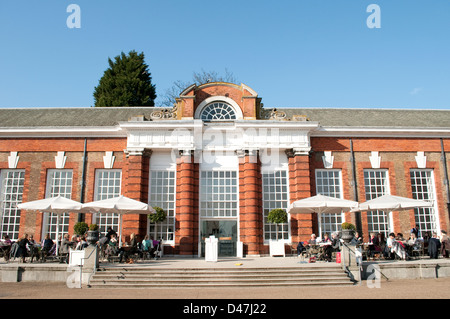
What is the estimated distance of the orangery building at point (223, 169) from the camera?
19.1 metres

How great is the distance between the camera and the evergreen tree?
38312 millimetres

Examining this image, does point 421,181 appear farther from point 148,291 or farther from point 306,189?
point 148,291

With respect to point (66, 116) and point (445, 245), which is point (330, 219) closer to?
point (445, 245)

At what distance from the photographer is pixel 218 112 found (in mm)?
20422

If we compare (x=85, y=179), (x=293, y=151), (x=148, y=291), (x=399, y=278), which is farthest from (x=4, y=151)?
(x=399, y=278)

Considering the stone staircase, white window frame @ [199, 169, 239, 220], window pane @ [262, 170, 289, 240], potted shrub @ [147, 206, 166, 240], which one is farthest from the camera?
white window frame @ [199, 169, 239, 220]

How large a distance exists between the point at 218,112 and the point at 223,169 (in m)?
3.29

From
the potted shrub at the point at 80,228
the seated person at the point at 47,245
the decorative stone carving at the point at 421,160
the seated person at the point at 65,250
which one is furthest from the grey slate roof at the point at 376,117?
the seated person at the point at 47,245

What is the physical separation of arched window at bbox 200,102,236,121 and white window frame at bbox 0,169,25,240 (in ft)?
35.9

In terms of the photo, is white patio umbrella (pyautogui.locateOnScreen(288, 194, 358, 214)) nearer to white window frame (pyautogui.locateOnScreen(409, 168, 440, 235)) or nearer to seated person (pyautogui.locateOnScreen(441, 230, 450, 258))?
seated person (pyautogui.locateOnScreen(441, 230, 450, 258))

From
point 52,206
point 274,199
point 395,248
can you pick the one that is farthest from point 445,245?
point 52,206

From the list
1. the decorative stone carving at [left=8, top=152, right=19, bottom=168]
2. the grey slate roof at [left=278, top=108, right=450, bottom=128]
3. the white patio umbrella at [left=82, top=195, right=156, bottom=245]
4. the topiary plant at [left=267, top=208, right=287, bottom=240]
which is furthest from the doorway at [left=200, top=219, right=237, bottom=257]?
the decorative stone carving at [left=8, top=152, right=19, bottom=168]

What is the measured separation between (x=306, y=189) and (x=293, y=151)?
220 cm

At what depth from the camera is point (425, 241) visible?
1683 cm
